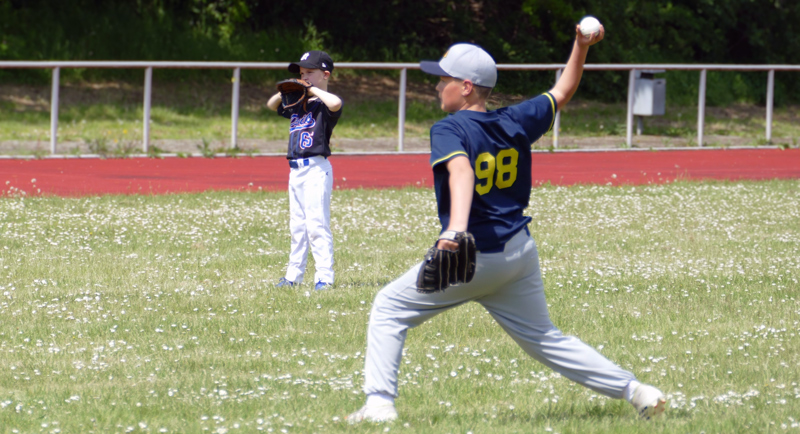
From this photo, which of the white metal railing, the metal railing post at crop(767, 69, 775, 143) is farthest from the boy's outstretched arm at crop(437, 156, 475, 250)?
the metal railing post at crop(767, 69, 775, 143)

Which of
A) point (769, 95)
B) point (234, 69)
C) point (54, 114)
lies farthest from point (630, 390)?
point (769, 95)

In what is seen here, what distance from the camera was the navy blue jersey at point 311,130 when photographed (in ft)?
24.7

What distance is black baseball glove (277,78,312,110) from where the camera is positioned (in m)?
7.55

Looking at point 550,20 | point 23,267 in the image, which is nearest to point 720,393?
point 23,267

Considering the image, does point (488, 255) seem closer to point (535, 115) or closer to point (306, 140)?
point (535, 115)

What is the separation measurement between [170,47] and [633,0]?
15293mm

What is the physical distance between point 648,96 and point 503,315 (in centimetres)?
1919

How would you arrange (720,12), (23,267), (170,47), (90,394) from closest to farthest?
(90,394) < (23,267) < (170,47) < (720,12)

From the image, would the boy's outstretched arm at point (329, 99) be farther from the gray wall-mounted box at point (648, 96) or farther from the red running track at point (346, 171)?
the gray wall-mounted box at point (648, 96)

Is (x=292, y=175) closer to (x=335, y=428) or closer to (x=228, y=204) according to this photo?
(x=335, y=428)

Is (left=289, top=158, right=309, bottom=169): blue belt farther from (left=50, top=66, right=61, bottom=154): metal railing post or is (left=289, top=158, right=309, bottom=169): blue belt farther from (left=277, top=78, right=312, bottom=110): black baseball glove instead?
(left=50, top=66, right=61, bottom=154): metal railing post

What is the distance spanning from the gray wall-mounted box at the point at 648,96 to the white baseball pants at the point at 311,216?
1644 centimetres

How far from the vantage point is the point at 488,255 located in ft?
14.1

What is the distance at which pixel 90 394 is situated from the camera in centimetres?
498
